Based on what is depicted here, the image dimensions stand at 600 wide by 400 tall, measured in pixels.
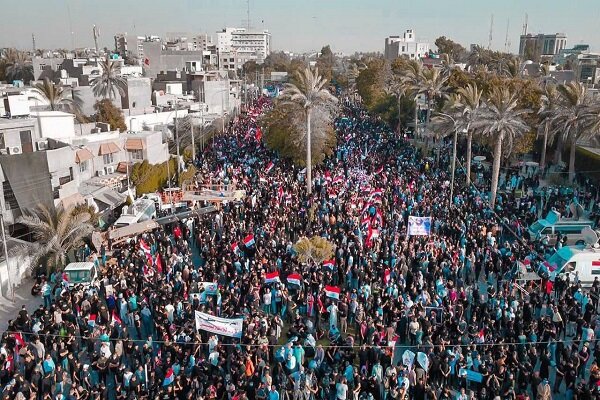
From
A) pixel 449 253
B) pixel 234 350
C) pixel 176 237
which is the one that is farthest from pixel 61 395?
pixel 449 253

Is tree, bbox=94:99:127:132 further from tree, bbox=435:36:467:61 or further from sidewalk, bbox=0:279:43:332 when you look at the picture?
tree, bbox=435:36:467:61

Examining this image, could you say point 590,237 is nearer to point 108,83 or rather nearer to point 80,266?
point 80,266

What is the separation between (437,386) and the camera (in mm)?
11844

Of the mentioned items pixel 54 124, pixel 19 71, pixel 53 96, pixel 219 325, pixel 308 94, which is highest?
pixel 19 71

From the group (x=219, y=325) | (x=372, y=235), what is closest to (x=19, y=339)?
(x=219, y=325)

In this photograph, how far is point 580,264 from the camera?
17.7 metres

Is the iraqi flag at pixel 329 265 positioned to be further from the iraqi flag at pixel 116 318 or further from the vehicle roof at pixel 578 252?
the vehicle roof at pixel 578 252

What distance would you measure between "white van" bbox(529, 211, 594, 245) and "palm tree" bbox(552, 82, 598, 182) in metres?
10.6

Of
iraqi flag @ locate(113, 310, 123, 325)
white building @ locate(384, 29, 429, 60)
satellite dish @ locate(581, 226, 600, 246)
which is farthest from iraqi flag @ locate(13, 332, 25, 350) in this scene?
white building @ locate(384, 29, 429, 60)

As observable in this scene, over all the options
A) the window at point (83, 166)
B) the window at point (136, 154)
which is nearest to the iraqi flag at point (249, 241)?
the window at point (83, 166)

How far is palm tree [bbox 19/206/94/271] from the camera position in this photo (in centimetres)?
2059

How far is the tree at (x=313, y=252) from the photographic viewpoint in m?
18.7

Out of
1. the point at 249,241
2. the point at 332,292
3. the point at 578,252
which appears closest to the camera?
the point at 332,292

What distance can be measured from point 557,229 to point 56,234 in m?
20.3
